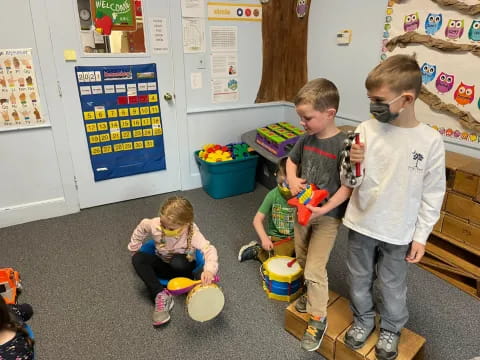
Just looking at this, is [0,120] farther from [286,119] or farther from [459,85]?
Answer: [459,85]

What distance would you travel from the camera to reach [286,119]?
3646mm

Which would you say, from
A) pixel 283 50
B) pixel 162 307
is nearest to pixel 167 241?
pixel 162 307

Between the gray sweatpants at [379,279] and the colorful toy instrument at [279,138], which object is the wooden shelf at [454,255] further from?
the colorful toy instrument at [279,138]

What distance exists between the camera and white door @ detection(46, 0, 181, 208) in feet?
8.46

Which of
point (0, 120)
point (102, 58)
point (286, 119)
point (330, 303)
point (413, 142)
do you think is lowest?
point (330, 303)

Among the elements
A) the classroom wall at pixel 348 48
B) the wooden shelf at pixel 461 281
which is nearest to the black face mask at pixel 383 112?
the wooden shelf at pixel 461 281

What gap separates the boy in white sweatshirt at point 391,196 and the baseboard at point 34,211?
2.37m

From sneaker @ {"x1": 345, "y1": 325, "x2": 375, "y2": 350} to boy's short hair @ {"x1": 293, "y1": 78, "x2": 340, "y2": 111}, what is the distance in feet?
2.96

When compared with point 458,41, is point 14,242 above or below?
below

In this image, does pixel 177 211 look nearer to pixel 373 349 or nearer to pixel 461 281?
pixel 373 349

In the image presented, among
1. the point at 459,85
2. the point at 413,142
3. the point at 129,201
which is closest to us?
the point at 413,142

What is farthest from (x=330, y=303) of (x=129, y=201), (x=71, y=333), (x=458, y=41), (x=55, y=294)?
(x=129, y=201)

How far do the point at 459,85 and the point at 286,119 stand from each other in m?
1.71

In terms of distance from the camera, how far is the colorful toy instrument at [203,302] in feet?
5.19
